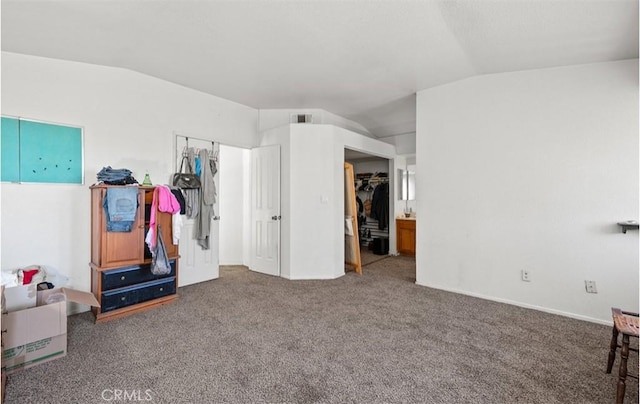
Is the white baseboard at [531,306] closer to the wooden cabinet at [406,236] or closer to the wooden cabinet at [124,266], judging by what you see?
the wooden cabinet at [406,236]

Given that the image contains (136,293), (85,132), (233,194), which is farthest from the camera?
(233,194)

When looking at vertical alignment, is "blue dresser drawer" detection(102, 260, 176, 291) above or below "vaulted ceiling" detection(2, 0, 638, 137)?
below

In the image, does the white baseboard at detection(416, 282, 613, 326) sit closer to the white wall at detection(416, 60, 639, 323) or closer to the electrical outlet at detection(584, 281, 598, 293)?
the white wall at detection(416, 60, 639, 323)

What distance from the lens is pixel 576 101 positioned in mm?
2973

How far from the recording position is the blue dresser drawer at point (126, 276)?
2.79 meters

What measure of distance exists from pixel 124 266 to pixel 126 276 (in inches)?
4.2

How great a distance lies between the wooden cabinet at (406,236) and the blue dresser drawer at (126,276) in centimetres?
453

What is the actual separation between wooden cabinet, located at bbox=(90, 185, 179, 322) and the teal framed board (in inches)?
12.9

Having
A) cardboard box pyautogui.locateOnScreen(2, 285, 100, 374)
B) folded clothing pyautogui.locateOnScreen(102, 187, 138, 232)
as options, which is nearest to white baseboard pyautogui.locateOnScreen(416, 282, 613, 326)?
folded clothing pyautogui.locateOnScreen(102, 187, 138, 232)

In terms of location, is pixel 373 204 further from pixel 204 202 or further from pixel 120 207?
pixel 120 207

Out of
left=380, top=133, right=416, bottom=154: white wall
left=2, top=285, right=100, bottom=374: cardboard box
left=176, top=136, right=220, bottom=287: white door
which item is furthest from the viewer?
left=380, top=133, right=416, bottom=154: white wall

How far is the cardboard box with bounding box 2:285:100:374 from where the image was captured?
198cm

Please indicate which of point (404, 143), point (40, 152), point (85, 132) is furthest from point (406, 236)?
point (40, 152)

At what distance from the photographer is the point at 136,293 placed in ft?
9.71
